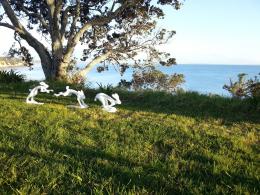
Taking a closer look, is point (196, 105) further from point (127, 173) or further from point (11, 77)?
point (11, 77)

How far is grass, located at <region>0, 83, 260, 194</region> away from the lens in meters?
4.91

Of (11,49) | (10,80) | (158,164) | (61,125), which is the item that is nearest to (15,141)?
(61,125)

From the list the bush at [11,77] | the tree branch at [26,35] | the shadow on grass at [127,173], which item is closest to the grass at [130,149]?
the shadow on grass at [127,173]

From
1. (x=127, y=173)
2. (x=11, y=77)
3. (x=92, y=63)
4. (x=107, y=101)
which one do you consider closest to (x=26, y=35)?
(x=92, y=63)

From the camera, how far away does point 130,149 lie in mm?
6223

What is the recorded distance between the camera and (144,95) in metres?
11.5

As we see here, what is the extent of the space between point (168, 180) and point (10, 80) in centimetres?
1023

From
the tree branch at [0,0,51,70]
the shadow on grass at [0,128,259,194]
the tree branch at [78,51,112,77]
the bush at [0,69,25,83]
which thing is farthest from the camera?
the tree branch at [78,51,112,77]

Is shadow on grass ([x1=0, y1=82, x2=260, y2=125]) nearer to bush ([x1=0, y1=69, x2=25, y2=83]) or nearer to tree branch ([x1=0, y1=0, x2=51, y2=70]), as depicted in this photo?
bush ([x1=0, y1=69, x2=25, y2=83])

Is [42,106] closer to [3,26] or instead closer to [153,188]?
[153,188]

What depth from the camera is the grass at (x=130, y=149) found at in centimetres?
491

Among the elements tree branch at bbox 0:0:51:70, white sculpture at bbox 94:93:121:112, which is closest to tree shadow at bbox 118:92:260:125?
white sculpture at bbox 94:93:121:112

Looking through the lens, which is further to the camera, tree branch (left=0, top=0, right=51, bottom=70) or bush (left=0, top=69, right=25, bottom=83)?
tree branch (left=0, top=0, right=51, bottom=70)

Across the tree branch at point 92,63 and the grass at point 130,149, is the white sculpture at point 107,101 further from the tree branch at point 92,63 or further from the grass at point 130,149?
the tree branch at point 92,63
